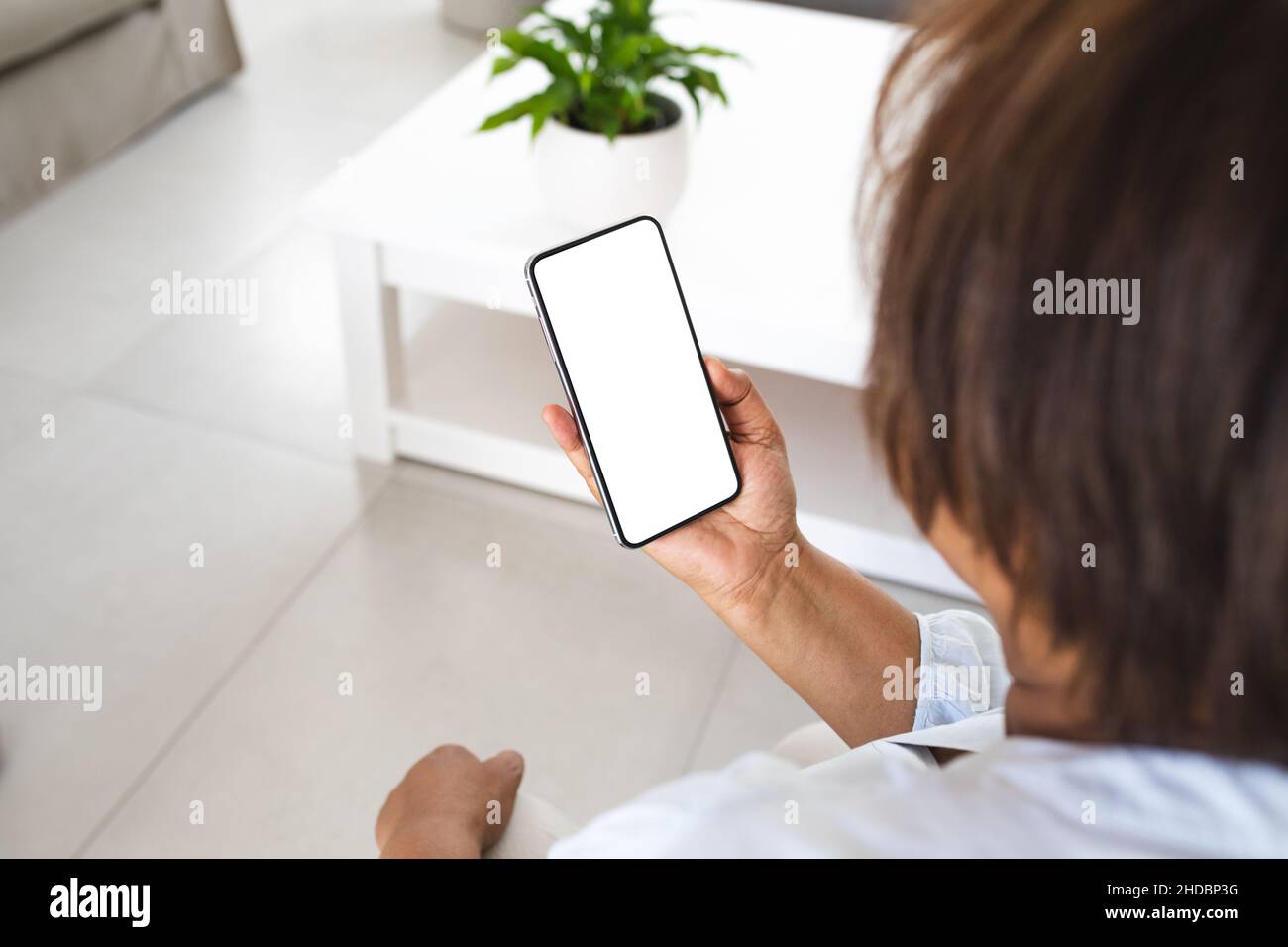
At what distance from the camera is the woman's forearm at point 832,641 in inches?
31.9

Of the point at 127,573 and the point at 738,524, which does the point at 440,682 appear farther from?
the point at 738,524

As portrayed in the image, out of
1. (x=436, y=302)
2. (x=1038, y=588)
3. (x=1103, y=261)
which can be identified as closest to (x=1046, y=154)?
(x=1103, y=261)

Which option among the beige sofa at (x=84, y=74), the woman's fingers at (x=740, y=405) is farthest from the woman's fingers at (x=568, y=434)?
the beige sofa at (x=84, y=74)

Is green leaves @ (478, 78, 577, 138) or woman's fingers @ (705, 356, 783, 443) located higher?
green leaves @ (478, 78, 577, 138)

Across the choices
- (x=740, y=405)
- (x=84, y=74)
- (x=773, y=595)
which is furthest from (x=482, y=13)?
(x=773, y=595)

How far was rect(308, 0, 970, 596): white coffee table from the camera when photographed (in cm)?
137

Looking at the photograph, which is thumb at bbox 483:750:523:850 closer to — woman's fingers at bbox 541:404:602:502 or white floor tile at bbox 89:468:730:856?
woman's fingers at bbox 541:404:602:502

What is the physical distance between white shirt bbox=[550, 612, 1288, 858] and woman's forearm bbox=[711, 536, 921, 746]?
35cm

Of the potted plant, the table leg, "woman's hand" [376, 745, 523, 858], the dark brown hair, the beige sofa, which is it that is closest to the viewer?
the dark brown hair

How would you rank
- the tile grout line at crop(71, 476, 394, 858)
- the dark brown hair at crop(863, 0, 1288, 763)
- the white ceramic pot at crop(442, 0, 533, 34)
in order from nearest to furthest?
the dark brown hair at crop(863, 0, 1288, 763) → the tile grout line at crop(71, 476, 394, 858) → the white ceramic pot at crop(442, 0, 533, 34)

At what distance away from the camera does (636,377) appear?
81 centimetres

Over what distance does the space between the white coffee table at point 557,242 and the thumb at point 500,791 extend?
0.63 meters

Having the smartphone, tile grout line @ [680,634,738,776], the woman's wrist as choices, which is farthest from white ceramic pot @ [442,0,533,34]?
the woman's wrist

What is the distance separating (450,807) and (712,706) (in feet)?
1.98
